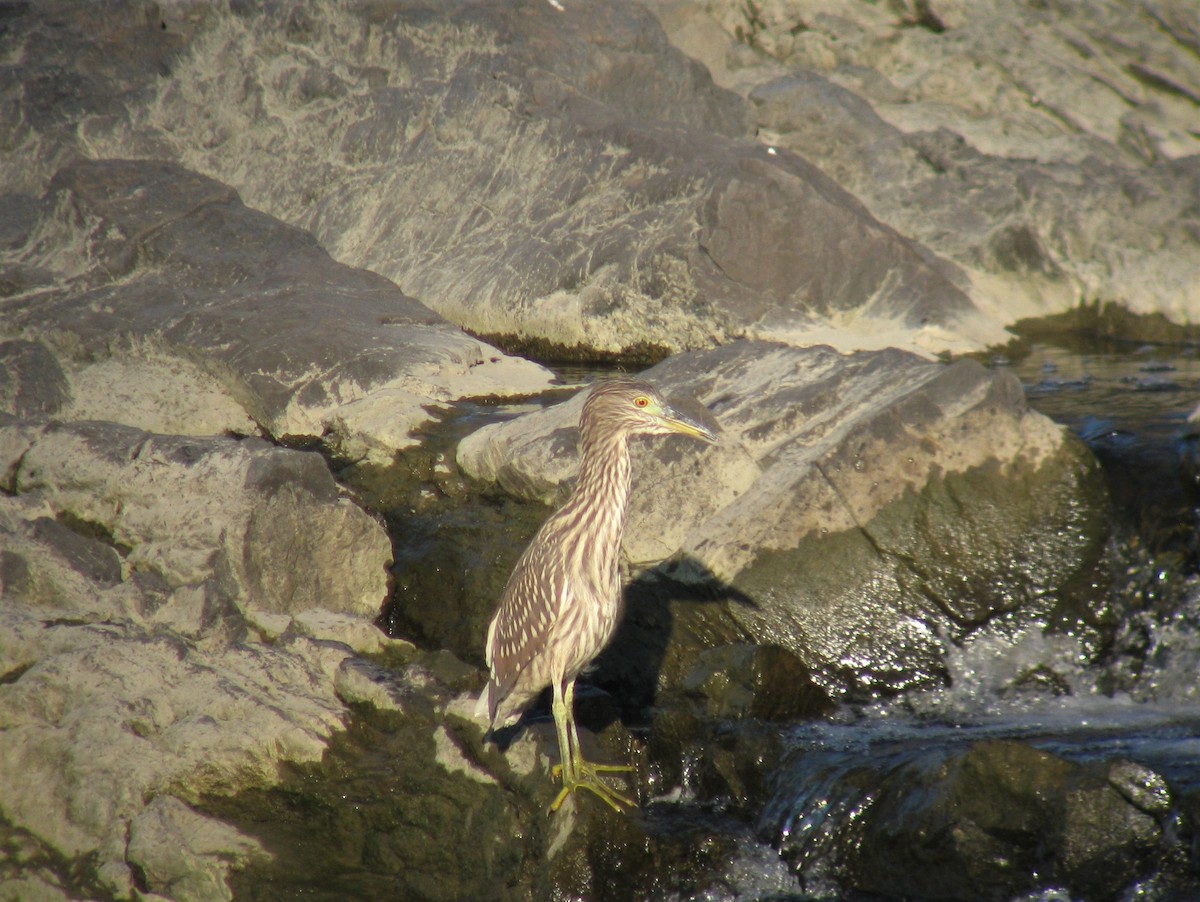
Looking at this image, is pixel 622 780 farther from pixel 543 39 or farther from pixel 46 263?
pixel 543 39

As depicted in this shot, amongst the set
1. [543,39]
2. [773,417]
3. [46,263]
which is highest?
[543,39]

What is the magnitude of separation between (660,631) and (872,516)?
112 centimetres

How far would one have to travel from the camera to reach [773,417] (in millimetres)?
5938

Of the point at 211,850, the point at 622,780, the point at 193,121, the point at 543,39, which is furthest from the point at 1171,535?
the point at 193,121

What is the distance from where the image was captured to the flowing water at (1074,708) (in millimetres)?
4152

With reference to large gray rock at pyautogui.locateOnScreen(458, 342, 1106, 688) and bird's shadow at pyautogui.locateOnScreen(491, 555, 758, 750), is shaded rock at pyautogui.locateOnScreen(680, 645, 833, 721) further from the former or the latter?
large gray rock at pyautogui.locateOnScreen(458, 342, 1106, 688)

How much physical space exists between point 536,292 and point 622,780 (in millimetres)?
5514

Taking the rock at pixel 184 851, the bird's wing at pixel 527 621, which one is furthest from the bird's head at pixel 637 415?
the rock at pixel 184 851

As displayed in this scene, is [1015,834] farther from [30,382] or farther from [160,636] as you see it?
[30,382]

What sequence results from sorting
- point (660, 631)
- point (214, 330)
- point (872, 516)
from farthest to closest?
point (214, 330)
point (872, 516)
point (660, 631)

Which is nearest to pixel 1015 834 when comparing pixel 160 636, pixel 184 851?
pixel 184 851

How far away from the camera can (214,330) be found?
7.71m

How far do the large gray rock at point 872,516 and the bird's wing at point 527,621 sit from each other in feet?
4.13

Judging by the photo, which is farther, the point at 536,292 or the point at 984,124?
the point at 984,124
